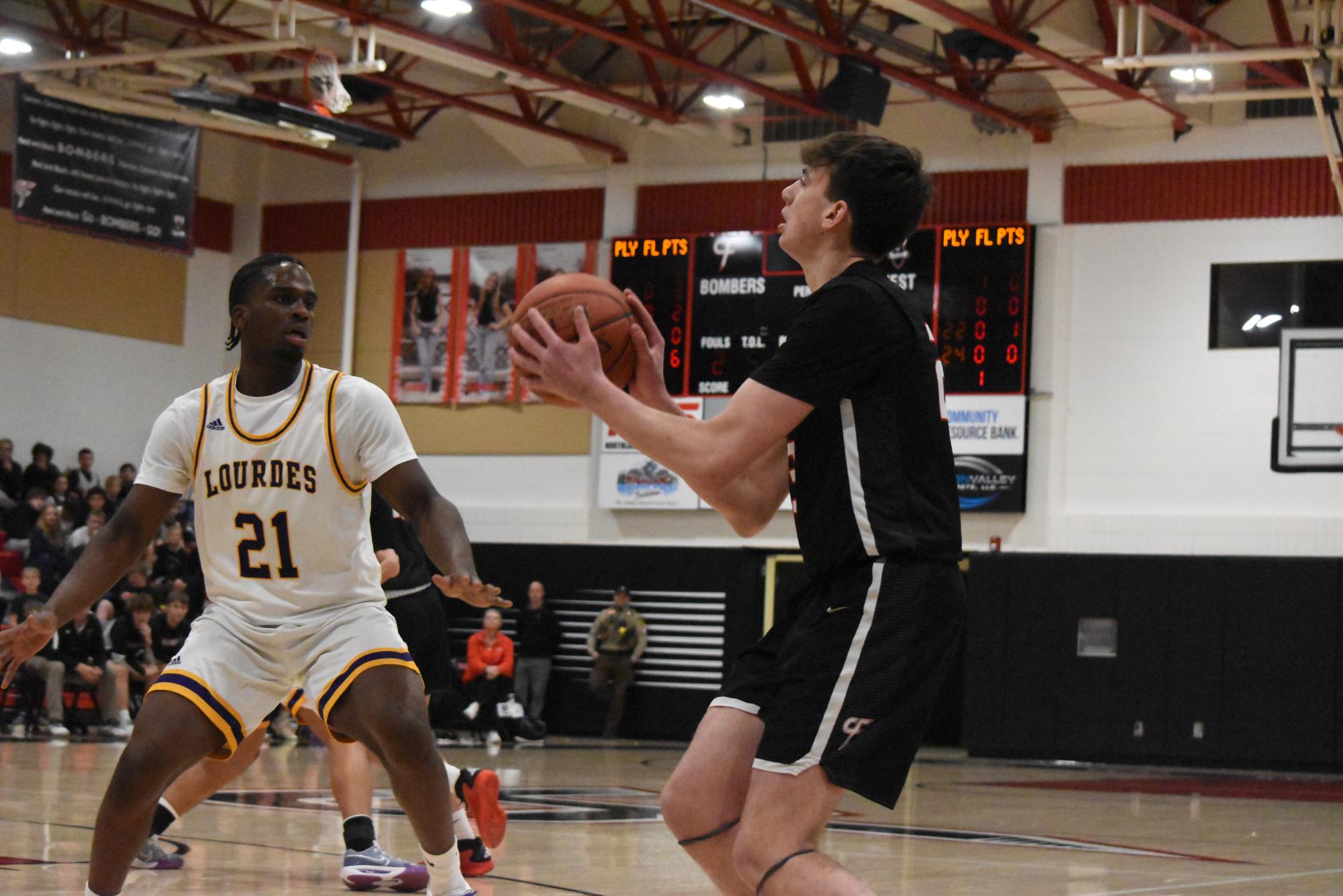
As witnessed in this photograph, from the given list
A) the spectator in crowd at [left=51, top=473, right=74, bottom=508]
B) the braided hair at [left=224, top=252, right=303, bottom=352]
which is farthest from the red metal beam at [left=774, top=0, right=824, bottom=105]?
the braided hair at [left=224, top=252, right=303, bottom=352]

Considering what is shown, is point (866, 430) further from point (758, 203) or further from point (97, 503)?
point (758, 203)

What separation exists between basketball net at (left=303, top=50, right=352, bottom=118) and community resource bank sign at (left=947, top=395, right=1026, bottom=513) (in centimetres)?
684

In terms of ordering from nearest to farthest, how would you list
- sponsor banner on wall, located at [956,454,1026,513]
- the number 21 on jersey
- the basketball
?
the basketball < the number 21 on jersey < sponsor banner on wall, located at [956,454,1026,513]

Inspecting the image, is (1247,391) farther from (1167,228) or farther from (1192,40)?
(1192,40)

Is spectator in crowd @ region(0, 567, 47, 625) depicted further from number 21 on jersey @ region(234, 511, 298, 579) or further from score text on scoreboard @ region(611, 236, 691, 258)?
number 21 on jersey @ region(234, 511, 298, 579)

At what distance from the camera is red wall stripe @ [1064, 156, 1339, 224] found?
1767 cm

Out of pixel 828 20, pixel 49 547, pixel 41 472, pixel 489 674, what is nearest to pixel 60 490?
pixel 41 472

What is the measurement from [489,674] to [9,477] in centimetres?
551

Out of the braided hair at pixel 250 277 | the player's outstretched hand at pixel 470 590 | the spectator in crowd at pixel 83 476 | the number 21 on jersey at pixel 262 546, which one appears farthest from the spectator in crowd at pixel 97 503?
the player's outstretched hand at pixel 470 590

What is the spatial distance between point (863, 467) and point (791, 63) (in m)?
16.3

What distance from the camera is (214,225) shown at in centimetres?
2259

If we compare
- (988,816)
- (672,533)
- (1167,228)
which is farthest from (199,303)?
(988,816)

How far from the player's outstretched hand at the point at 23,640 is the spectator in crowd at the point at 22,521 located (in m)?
14.0

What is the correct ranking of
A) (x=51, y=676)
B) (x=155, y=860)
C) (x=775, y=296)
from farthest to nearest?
(x=775, y=296) → (x=51, y=676) → (x=155, y=860)
